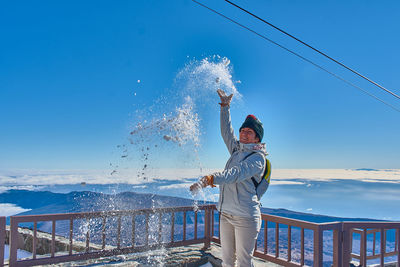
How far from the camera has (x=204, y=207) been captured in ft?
16.9

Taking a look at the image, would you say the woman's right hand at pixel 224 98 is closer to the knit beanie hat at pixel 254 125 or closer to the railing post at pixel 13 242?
the knit beanie hat at pixel 254 125

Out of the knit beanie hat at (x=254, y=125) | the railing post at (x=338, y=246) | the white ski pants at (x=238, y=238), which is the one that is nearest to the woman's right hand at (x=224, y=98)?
the knit beanie hat at (x=254, y=125)

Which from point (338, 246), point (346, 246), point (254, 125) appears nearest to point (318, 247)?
point (338, 246)

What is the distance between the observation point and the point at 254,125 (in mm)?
2582

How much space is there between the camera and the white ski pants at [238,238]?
7.87ft

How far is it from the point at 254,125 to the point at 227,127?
1.10 ft

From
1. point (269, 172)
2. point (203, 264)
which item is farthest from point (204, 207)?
point (269, 172)

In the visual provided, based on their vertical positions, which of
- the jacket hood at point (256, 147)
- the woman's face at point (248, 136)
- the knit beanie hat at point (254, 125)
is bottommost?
the jacket hood at point (256, 147)

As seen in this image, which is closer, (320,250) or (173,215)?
(320,250)

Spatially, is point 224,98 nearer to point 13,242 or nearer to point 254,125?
point 254,125

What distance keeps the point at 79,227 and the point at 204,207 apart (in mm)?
2236

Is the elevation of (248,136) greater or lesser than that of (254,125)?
lesser

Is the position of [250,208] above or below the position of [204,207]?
above

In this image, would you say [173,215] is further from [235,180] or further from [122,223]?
[235,180]
